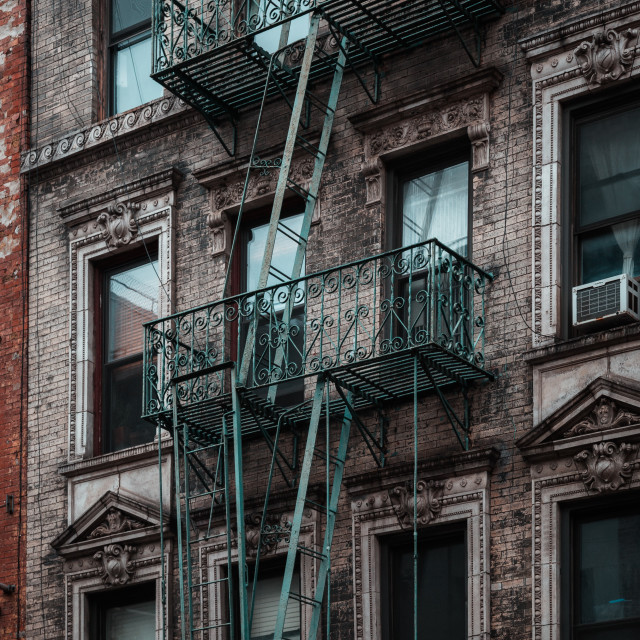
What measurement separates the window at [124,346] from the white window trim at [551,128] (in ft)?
15.3

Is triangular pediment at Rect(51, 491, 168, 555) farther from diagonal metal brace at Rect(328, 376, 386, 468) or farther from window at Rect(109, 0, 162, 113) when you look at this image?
window at Rect(109, 0, 162, 113)

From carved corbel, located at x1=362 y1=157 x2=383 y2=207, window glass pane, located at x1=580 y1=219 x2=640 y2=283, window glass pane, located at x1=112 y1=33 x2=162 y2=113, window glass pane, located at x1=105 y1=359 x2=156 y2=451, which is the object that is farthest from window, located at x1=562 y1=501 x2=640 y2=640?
window glass pane, located at x1=112 y1=33 x2=162 y2=113

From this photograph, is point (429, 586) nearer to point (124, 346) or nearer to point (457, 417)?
point (457, 417)

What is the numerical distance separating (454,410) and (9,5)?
27.7ft

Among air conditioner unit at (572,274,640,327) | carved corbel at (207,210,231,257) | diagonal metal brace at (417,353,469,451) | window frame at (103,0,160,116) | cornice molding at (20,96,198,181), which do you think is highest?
window frame at (103,0,160,116)

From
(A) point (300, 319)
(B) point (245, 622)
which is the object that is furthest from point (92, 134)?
(B) point (245, 622)

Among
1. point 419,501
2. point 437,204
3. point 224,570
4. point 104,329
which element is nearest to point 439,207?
point 437,204

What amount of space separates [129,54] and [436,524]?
7.36 metres

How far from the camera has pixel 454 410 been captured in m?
14.8

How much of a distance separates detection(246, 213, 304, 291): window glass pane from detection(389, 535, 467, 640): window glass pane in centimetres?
333

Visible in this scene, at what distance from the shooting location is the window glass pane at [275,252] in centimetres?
1699

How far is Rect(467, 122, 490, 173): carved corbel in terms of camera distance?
607 inches

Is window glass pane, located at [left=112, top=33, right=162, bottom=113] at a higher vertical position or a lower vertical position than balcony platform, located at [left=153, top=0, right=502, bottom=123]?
higher

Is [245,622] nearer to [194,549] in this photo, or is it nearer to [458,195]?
[194,549]
